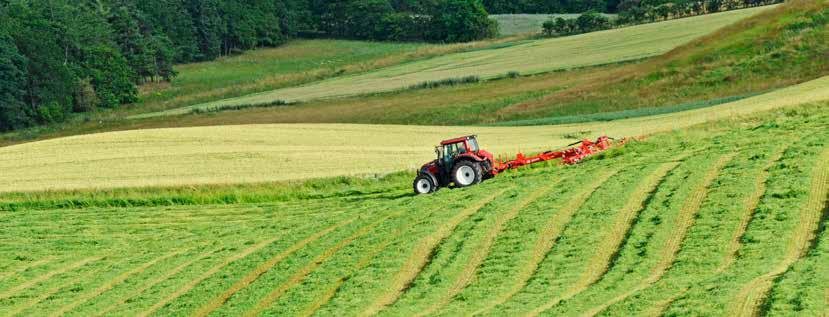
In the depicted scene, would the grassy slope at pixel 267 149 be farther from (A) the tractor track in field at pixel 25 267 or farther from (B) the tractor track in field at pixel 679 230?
(B) the tractor track in field at pixel 679 230

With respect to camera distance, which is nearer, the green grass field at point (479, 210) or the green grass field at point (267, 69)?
the green grass field at point (479, 210)

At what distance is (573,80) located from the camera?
214ft

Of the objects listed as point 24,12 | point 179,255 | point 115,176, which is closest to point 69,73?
point 24,12

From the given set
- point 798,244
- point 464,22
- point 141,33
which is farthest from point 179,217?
point 464,22

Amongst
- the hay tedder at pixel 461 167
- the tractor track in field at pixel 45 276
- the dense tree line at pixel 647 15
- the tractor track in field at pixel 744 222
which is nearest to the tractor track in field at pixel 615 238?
the tractor track in field at pixel 744 222

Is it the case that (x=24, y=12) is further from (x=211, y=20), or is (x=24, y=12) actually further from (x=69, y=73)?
(x=211, y=20)

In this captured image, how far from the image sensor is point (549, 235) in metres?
24.0

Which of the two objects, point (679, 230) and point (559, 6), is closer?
point (679, 230)

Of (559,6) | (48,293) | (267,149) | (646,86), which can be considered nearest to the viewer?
(48,293)

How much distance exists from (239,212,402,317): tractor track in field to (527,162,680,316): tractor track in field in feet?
19.4

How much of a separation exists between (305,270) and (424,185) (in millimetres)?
8876

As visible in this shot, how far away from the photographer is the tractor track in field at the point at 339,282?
2155 centimetres

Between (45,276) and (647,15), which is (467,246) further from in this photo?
(647,15)

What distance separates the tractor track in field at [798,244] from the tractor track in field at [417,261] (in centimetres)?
661
